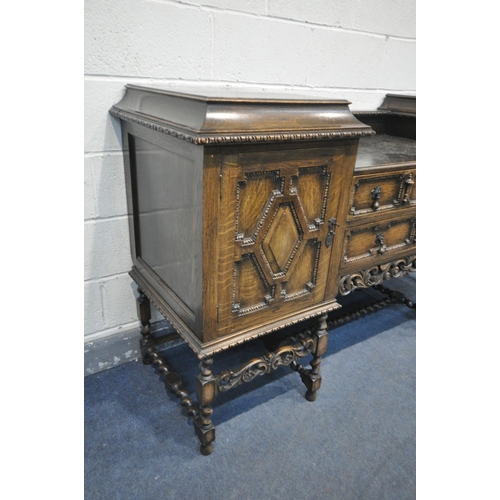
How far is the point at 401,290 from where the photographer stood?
7.52 ft

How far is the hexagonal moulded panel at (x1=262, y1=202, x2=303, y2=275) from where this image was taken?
3.52 feet

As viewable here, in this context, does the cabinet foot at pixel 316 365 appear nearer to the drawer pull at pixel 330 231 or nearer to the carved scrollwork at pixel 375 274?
the carved scrollwork at pixel 375 274

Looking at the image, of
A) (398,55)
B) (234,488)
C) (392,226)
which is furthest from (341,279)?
(398,55)

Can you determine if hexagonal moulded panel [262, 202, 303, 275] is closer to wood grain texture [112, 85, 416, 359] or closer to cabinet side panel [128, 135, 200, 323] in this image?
wood grain texture [112, 85, 416, 359]

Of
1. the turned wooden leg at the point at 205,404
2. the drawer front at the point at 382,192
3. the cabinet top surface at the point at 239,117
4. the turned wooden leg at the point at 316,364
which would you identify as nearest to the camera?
the cabinet top surface at the point at 239,117

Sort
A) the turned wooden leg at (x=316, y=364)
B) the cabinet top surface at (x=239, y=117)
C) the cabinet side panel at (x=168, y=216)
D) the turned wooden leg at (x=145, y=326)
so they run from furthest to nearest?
the turned wooden leg at (x=145, y=326) → the turned wooden leg at (x=316, y=364) → the cabinet side panel at (x=168, y=216) → the cabinet top surface at (x=239, y=117)

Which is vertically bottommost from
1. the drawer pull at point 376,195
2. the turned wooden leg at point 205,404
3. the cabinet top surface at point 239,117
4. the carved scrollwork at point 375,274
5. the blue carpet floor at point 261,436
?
the blue carpet floor at point 261,436

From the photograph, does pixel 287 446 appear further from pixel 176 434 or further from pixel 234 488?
pixel 176 434

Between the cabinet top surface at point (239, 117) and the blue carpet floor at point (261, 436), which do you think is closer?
the cabinet top surface at point (239, 117)

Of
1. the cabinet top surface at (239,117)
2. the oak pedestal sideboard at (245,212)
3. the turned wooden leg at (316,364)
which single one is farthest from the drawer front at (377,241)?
the cabinet top surface at (239,117)

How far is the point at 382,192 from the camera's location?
4.47 feet

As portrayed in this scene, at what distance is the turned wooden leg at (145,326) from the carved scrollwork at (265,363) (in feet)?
1.35

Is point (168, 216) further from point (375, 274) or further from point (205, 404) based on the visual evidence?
point (375, 274)

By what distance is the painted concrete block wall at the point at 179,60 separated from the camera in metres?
1.23
